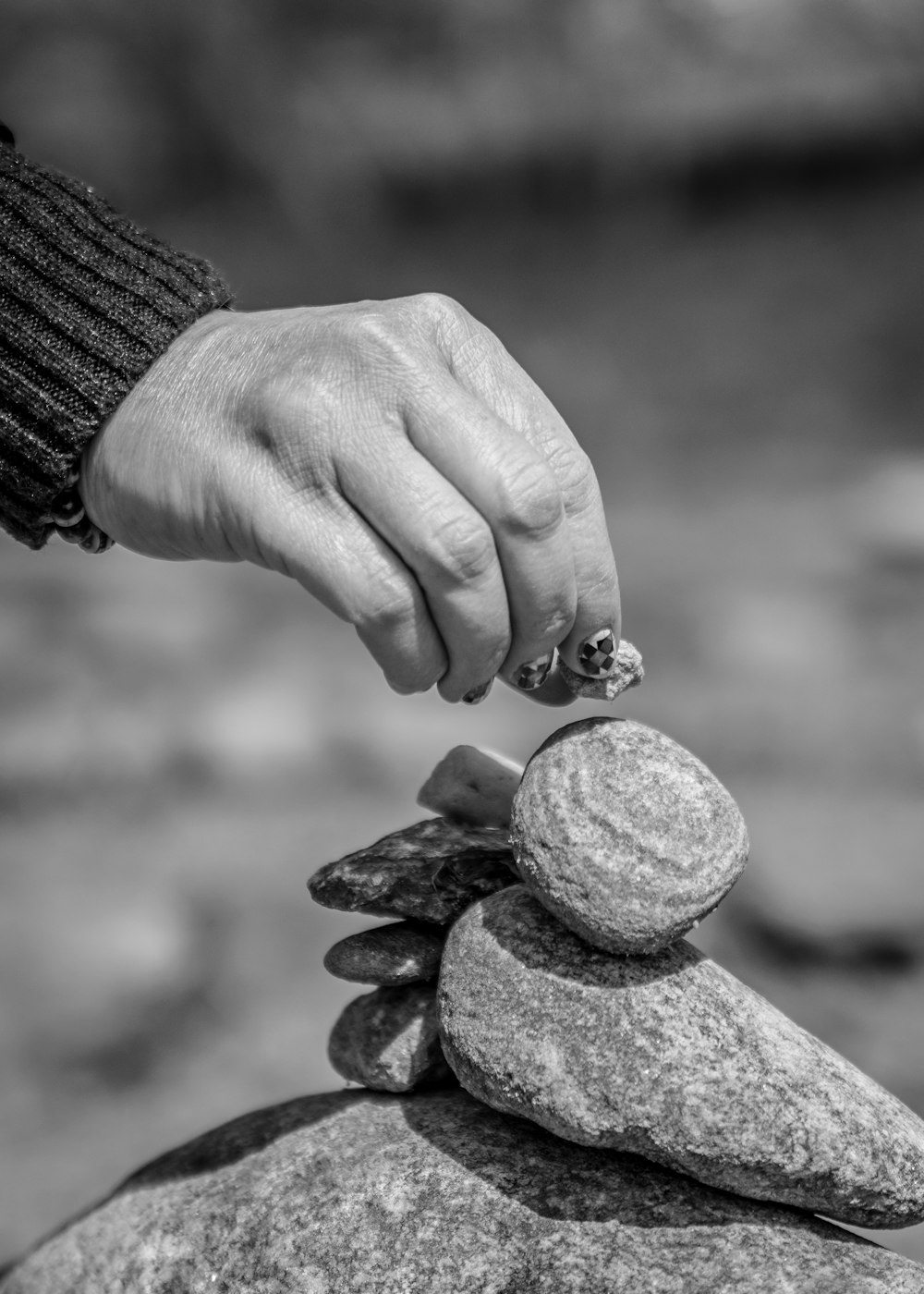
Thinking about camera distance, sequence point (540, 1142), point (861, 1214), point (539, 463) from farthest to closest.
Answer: point (540, 1142)
point (861, 1214)
point (539, 463)

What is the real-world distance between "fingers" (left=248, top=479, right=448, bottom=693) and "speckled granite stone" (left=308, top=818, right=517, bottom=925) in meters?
0.74

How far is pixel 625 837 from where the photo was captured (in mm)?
2373

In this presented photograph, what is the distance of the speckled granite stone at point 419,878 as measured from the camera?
2.81 m

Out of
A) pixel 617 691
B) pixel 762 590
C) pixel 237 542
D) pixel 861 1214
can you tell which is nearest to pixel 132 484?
pixel 237 542

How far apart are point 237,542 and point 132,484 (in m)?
0.27

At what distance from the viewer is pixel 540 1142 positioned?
2730 millimetres

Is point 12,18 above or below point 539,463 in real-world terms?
above

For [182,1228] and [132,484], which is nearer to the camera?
[132,484]

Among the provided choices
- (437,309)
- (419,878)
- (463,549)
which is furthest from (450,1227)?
(437,309)

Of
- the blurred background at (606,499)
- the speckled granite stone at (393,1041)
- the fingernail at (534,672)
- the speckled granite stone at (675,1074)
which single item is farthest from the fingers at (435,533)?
the blurred background at (606,499)

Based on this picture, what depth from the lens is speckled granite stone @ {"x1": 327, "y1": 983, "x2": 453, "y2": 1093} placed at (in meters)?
2.92

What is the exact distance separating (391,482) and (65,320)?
94 cm

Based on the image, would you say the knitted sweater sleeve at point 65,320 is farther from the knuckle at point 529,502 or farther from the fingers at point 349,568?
the knuckle at point 529,502

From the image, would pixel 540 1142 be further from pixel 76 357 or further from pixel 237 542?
pixel 76 357
